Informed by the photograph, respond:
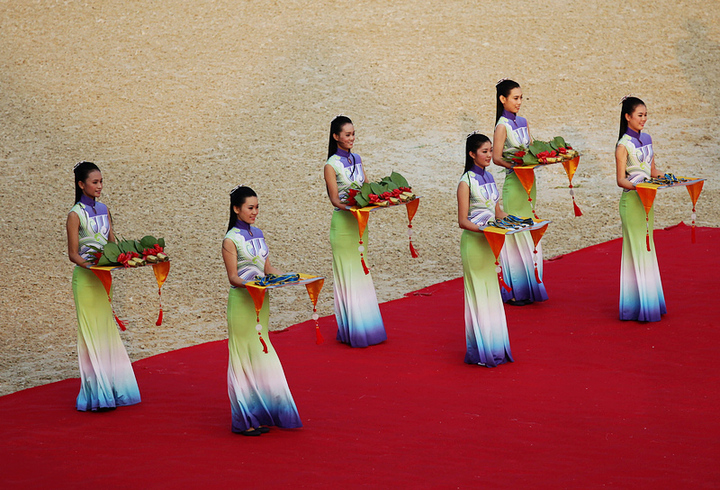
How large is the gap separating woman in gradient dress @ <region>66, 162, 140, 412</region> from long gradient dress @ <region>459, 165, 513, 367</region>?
3440 millimetres

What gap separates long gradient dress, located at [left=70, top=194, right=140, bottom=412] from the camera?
810cm

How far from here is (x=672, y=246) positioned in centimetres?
1240

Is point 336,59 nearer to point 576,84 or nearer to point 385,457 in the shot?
point 576,84

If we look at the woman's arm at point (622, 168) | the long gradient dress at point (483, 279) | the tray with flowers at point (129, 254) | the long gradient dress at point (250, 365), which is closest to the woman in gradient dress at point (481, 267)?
the long gradient dress at point (483, 279)

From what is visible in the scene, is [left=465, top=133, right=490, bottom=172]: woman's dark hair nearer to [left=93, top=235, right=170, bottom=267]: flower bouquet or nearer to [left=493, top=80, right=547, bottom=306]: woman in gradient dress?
[left=493, top=80, right=547, bottom=306]: woman in gradient dress

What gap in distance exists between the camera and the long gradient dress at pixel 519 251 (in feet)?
34.5

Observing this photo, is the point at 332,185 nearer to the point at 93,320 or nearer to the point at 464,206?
the point at 464,206

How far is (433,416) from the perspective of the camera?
7543mm

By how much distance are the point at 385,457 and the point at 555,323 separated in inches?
150

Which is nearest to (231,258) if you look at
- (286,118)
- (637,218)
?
(637,218)

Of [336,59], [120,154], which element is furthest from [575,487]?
[336,59]

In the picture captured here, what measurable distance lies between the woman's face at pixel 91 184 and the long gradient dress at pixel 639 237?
5.51 metres

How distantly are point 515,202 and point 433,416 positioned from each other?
3.83 m

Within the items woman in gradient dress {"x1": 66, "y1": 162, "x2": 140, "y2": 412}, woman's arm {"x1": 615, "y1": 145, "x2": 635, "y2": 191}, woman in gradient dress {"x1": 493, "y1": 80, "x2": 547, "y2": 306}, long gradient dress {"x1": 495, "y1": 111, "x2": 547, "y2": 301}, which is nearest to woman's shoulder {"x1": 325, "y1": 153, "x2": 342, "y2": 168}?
woman in gradient dress {"x1": 493, "y1": 80, "x2": 547, "y2": 306}
